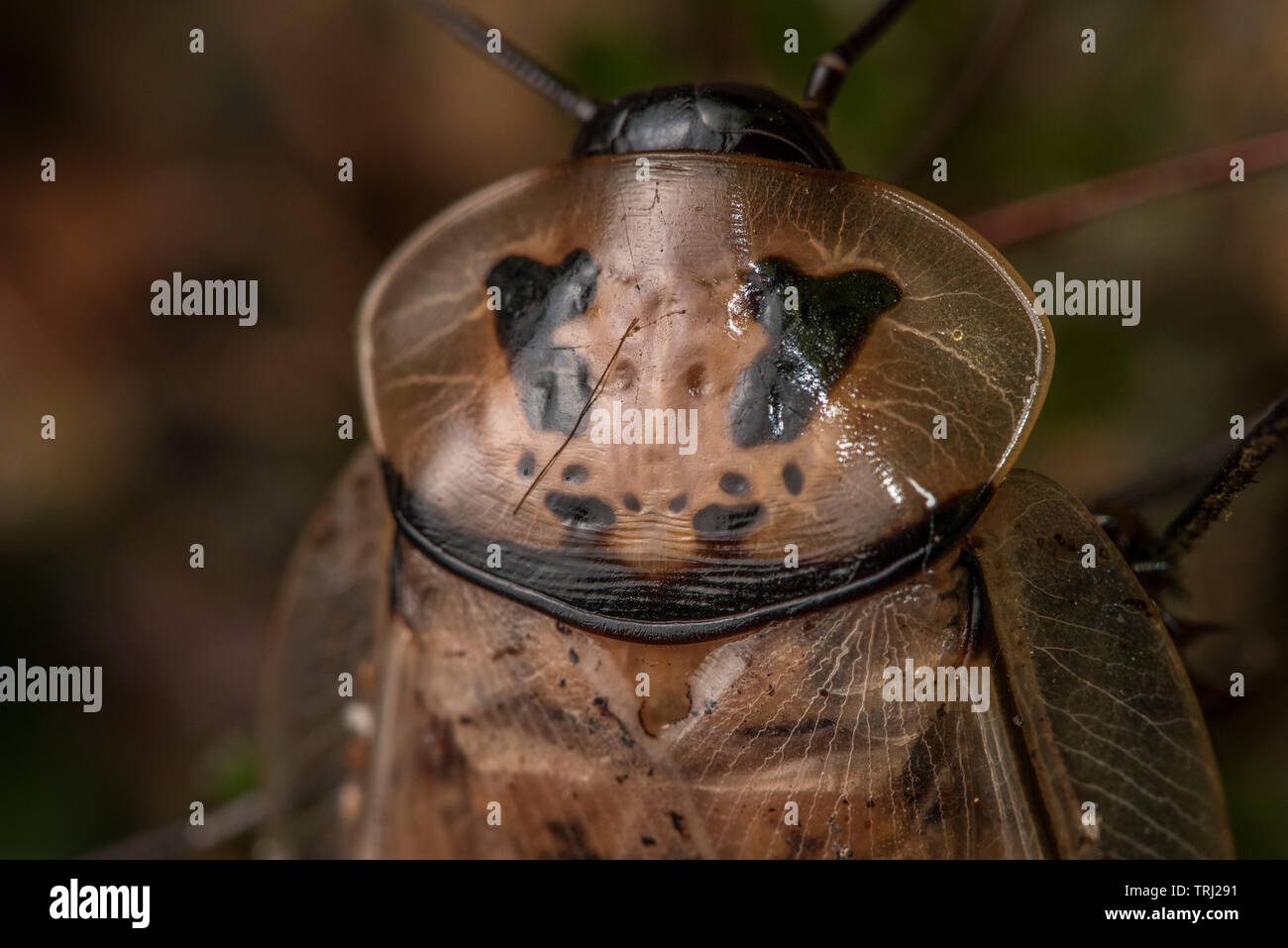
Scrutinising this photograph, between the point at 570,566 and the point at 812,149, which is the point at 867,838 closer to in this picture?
the point at 570,566

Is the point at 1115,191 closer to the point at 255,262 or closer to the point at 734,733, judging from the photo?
the point at 734,733

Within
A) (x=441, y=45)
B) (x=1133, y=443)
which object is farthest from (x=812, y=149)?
(x=441, y=45)

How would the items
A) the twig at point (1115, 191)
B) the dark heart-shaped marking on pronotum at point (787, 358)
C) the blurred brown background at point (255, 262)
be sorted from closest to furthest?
the dark heart-shaped marking on pronotum at point (787, 358) < the twig at point (1115, 191) < the blurred brown background at point (255, 262)

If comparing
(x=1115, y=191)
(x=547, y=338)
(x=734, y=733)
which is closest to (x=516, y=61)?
(x=547, y=338)

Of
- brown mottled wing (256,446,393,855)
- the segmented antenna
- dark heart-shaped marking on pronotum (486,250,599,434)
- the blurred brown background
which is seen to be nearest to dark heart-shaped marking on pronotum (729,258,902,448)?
dark heart-shaped marking on pronotum (486,250,599,434)

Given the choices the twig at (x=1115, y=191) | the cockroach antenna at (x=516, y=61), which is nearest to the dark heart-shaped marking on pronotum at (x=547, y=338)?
the cockroach antenna at (x=516, y=61)

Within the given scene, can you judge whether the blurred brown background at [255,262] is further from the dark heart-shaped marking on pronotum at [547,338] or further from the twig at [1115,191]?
the dark heart-shaped marking on pronotum at [547,338]
